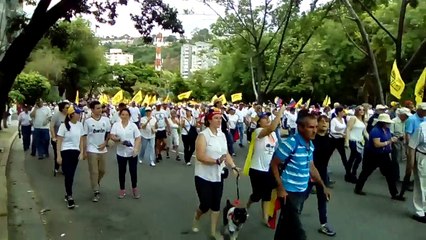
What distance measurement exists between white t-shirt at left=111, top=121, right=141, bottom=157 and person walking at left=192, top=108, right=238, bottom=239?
2757 mm

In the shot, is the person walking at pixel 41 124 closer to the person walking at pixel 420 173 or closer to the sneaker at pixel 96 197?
the sneaker at pixel 96 197

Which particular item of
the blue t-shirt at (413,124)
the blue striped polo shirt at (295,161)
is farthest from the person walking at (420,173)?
the blue striped polo shirt at (295,161)

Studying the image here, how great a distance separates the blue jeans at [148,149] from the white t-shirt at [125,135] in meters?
Answer: 4.57

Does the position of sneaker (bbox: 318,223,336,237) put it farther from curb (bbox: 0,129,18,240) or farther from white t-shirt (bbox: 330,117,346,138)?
white t-shirt (bbox: 330,117,346,138)

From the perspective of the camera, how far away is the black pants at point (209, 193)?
6887 mm

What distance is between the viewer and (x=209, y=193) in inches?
272

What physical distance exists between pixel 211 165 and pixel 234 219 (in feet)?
2.38

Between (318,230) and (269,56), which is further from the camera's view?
(269,56)

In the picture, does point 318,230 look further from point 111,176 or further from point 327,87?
point 327,87

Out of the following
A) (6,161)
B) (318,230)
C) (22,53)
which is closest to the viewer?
(318,230)

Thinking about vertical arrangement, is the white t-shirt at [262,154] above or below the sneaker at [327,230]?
above

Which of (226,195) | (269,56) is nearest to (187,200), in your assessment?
(226,195)

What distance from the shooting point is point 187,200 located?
969 centimetres

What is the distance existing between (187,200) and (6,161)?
292 inches
